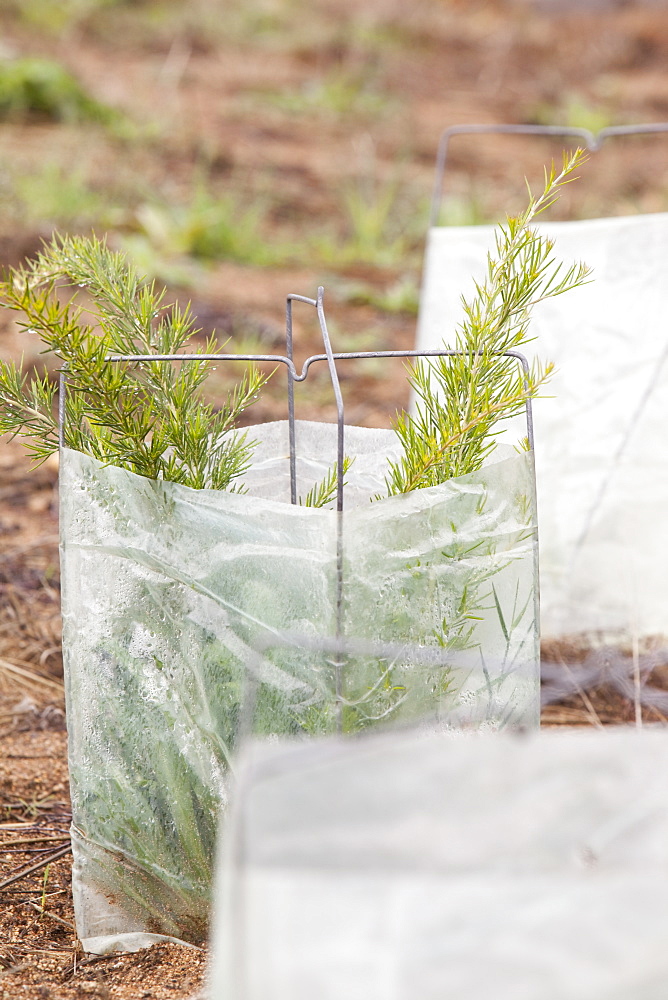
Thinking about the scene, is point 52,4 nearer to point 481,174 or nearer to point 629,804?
point 481,174

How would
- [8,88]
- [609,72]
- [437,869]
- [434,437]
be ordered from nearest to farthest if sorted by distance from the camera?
[437,869] < [434,437] < [8,88] < [609,72]

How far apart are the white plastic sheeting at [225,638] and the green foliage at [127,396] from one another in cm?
6

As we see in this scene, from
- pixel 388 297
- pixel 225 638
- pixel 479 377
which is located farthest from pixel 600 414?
pixel 388 297

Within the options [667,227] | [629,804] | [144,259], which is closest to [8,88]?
[144,259]

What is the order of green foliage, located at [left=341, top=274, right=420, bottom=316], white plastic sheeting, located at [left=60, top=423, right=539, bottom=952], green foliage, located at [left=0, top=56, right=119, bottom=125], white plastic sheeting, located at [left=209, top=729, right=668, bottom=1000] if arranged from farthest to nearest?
1. green foliage, located at [left=0, top=56, right=119, bottom=125]
2. green foliage, located at [left=341, top=274, right=420, bottom=316]
3. white plastic sheeting, located at [left=60, top=423, right=539, bottom=952]
4. white plastic sheeting, located at [left=209, top=729, right=668, bottom=1000]

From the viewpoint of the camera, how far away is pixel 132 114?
5836 mm

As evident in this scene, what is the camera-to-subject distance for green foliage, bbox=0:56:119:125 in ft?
17.8

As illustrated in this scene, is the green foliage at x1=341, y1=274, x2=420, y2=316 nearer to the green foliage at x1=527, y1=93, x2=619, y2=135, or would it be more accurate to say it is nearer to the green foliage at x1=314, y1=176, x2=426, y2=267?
the green foliage at x1=314, y1=176, x2=426, y2=267

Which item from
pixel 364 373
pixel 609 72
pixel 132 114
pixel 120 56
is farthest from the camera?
pixel 609 72

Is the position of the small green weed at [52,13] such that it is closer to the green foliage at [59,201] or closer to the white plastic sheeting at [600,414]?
the green foliage at [59,201]

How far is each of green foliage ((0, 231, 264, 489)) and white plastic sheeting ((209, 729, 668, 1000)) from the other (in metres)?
0.52

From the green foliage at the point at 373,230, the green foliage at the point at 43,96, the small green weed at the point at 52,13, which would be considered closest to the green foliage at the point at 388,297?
the green foliage at the point at 373,230

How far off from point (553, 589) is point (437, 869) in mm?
1407

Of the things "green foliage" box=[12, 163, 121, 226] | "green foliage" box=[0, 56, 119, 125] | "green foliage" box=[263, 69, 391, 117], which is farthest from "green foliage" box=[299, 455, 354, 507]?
"green foliage" box=[263, 69, 391, 117]
